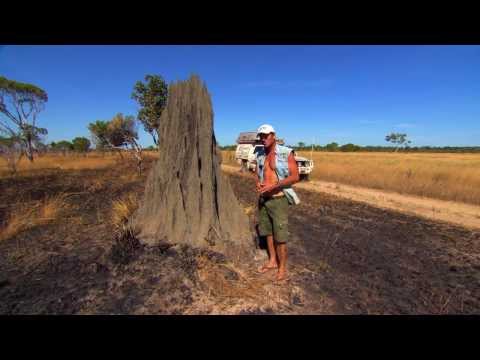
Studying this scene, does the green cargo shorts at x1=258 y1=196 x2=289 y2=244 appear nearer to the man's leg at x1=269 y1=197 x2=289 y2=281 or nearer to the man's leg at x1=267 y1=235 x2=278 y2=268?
the man's leg at x1=269 y1=197 x2=289 y2=281

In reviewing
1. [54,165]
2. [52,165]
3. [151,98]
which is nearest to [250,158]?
[151,98]

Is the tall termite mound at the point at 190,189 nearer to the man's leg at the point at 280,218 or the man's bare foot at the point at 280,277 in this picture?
the man's bare foot at the point at 280,277

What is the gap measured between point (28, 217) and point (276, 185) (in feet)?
21.5

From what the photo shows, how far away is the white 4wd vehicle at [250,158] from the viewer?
1273 centimetres

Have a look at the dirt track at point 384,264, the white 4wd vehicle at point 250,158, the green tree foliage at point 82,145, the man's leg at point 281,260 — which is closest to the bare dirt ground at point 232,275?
the dirt track at point 384,264

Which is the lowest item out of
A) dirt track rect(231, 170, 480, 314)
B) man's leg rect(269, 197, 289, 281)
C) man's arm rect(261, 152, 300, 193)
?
dirt track rect(231, 170, 480, 314)

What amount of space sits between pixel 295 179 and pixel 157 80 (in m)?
15.4

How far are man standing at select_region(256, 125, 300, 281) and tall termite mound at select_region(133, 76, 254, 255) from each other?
95cm

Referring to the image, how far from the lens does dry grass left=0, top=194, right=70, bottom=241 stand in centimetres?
450

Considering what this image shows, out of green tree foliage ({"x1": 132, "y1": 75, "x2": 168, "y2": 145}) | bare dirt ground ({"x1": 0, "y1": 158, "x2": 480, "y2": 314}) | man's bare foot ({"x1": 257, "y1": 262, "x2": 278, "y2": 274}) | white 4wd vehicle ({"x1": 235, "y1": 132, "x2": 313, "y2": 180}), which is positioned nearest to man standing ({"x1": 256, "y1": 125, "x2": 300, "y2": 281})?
man's bare foot ({"x1": 257, "y1": 262, "x2": 278, "y2": 274})

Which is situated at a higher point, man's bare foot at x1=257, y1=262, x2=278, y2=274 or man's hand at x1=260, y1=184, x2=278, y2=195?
man's hand at x1=260, y1=184, x2=278, y2=195

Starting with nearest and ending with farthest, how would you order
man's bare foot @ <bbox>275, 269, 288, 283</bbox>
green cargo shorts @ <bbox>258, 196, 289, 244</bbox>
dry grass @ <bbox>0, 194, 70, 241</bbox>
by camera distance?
green cargo shorts @ <bbox>258, 196, 289, 244</bbox>, man's bare foot @ <bbox>275, 269, 288, 283</bbox>, dry grass @ <bbox>0, 194, 70, 241</bbox>

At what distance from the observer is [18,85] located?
84.4 feet
